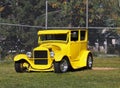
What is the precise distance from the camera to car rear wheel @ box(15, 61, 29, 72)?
692 inches

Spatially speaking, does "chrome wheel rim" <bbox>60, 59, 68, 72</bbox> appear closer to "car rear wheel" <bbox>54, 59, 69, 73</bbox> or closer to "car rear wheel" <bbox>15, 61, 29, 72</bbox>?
"car rear wheel" <bbox>54, 59, 69, 73</bbox>

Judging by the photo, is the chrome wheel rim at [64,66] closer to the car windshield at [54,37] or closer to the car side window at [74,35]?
the car windshield at [54,37]

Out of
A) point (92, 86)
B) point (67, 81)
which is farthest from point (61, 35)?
point (92, 86)

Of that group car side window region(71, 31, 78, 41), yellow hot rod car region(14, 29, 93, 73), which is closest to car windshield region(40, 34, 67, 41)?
yellow hot rod car region(14, 29, 93, 73)

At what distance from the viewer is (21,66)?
17703 mm

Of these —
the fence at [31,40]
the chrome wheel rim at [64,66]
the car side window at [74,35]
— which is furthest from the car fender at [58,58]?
the fence at [31,40]

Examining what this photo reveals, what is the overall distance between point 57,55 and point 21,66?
66.6 inches

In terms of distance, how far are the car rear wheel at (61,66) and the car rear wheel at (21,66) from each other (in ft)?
5.03

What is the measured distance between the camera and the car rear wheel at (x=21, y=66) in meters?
17.6

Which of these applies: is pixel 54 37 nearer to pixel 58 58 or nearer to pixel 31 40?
pixel 58 58

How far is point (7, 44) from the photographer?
82.8 feet

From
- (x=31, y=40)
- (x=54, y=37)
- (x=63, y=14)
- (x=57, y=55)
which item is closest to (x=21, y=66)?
(x=57, y=55)

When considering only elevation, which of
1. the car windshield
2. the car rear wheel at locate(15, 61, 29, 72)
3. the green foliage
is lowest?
the car rear wheel at locate(15, 61, 29, 72)

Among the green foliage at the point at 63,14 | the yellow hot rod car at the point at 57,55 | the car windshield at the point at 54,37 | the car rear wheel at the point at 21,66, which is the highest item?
the green foliage at the point at 63,14
